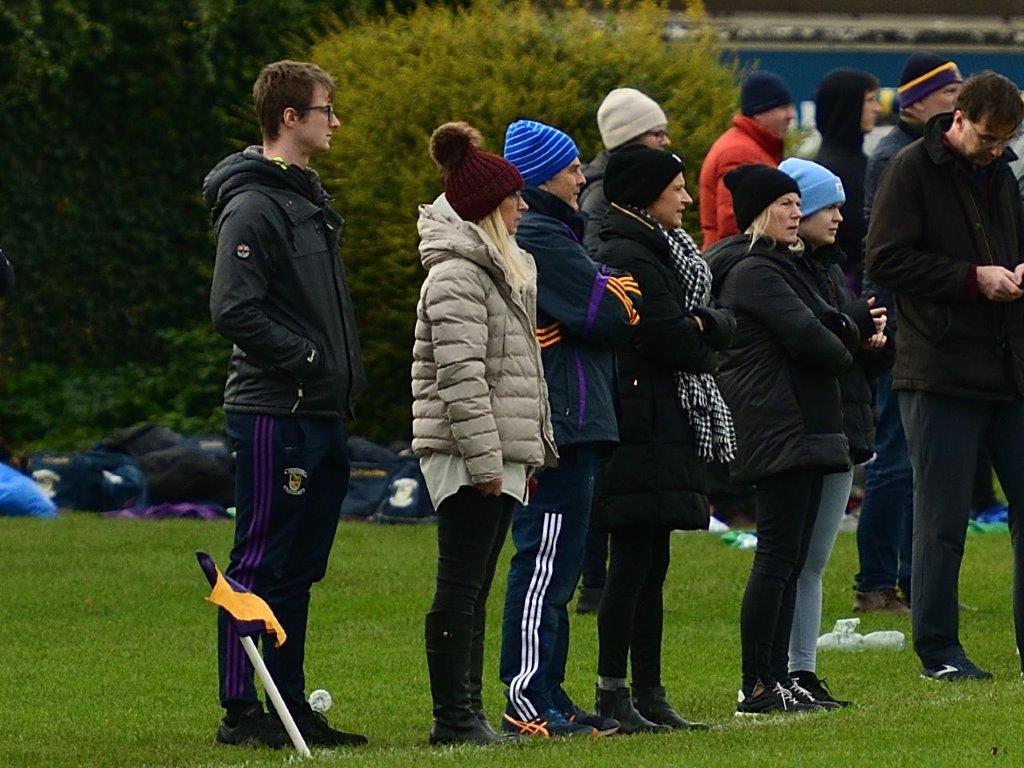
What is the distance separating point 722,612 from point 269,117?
167 inches

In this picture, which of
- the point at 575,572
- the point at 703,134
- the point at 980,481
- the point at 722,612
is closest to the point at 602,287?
the point at 575,572

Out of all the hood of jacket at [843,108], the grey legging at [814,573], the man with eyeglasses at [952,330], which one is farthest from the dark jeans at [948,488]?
the hood of jacket at [843,108]

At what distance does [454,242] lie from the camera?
7133mm

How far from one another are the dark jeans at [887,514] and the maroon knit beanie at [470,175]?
384 cm

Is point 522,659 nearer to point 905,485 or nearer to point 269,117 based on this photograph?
point 269,117

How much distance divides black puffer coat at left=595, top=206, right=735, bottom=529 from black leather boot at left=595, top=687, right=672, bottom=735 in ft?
1.95

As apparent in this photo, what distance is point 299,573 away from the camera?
748 cm

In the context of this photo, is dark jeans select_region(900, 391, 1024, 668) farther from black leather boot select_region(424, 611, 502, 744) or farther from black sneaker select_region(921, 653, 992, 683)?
black leather boot select_region(424, 611, 502, 744)

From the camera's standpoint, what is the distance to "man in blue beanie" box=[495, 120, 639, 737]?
7305 mm

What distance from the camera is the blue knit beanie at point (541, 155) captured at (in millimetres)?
7590

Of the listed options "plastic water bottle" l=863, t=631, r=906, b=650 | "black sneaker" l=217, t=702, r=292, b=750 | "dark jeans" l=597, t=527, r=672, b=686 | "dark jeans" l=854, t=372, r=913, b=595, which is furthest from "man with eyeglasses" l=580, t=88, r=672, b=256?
"black sneaker" l=217, t=702, r=292, b=750

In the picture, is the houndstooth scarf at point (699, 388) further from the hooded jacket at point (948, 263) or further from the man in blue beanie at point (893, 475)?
the man in blue beanie at point (893, 475)

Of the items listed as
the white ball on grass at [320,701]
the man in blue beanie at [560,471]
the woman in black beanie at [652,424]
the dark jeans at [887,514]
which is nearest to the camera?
the man in blue beanie at [560,471]

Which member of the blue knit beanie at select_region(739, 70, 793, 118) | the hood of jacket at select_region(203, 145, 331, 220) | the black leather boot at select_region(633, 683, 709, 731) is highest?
the hood of jacket at select_region(203, 145, 331, 220)
